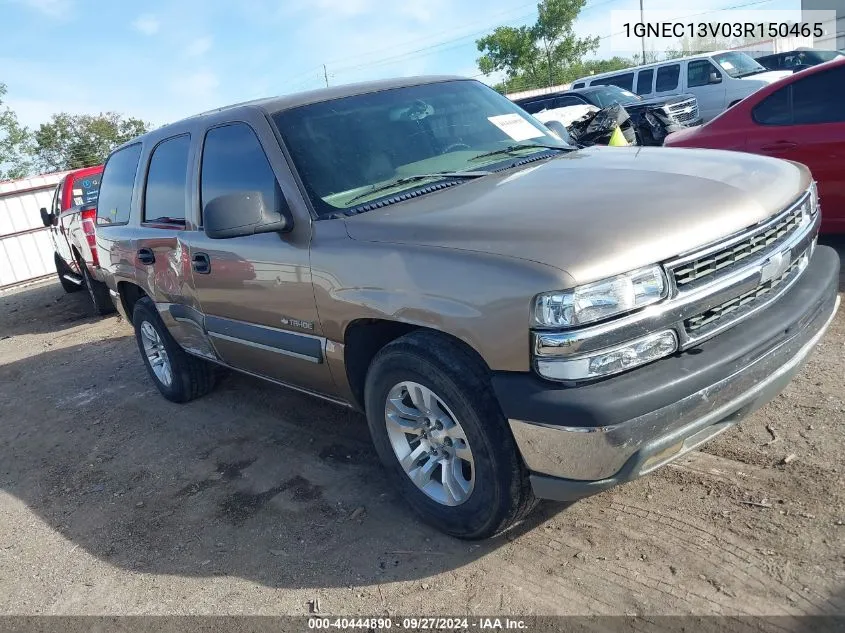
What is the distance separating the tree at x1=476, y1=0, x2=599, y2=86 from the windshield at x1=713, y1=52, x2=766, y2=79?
24.9 metres

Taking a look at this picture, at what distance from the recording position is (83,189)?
34.5 ft

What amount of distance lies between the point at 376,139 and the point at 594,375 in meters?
1.84

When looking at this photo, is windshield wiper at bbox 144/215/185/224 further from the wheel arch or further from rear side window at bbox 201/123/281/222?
the wheel arch

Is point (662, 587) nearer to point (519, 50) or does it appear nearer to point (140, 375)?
point (140, 375)

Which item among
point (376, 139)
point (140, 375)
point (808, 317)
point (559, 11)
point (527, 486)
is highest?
point (559, 11)

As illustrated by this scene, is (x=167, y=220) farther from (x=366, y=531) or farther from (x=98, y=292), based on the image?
(x=98, y=292)

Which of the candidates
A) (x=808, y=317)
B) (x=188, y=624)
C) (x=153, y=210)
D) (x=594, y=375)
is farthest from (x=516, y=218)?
(x=153, y=210)

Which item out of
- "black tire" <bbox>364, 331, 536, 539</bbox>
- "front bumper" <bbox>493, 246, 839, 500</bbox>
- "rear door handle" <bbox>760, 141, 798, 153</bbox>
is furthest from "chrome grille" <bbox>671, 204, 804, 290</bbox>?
"rear door handle" <bbox>760, 141, 798, 153</bbox>

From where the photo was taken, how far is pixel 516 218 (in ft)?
9.02

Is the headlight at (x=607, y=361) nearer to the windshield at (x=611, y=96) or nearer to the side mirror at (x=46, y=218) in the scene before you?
the side mirror at (x=46, y=218)

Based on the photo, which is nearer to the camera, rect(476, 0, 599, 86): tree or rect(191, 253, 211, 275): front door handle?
rect(191, 253, 211, 275): front door handle

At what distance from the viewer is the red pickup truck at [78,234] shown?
336 inches

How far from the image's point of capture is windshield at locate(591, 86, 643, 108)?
15.4 metres

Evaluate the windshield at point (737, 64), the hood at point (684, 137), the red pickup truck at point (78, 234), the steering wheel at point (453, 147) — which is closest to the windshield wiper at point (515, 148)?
the steering wheel at point (453, 147)
